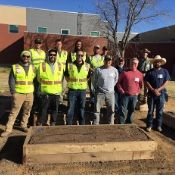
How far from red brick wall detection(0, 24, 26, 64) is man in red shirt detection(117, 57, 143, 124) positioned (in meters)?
31.9

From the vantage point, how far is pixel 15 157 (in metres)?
7.01

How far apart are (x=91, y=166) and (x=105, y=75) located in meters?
2.68

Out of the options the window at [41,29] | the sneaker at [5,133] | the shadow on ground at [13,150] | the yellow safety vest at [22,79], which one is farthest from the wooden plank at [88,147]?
the window at [41,29]

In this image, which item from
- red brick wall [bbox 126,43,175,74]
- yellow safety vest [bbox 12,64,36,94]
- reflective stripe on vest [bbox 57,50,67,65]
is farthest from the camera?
red brick wall [bbox 126,43,175,74]

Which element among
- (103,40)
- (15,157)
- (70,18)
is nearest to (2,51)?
(70,18)

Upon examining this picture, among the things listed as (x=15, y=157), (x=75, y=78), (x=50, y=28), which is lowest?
(x=15, y=157)

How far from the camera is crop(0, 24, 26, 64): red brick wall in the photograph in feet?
130

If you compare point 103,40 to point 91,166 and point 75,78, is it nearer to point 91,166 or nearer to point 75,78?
point 75,78

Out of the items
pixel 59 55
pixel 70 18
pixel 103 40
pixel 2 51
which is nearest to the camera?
pixel 59 55

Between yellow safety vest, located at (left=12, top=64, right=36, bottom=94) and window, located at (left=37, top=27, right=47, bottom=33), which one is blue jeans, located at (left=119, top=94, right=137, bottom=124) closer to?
yellow safety vest, located at (left=12, top=64, right=36, bottom=94)

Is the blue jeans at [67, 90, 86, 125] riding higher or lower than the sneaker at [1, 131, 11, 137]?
higher

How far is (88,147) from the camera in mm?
6652

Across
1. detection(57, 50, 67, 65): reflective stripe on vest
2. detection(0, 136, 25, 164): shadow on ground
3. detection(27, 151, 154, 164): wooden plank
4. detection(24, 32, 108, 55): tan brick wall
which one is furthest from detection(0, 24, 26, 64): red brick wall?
detection(27, 151, 154, 164): wooden plank

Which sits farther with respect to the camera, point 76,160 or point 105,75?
point 105,75
